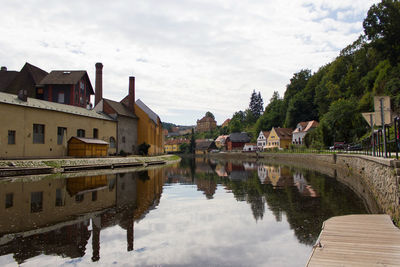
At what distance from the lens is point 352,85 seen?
228 feet

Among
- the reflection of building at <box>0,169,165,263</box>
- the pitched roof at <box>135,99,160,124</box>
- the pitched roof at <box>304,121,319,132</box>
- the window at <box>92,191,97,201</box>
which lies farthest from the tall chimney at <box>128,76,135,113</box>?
the pitched roof at <box>304,121,319,132</box>

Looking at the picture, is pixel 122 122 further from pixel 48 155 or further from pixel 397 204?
pixel 397 204

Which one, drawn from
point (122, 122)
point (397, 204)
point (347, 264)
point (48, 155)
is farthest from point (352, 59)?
point (347, 264)

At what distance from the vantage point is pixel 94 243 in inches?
304

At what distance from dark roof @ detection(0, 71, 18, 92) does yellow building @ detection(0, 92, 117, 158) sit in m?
20.9

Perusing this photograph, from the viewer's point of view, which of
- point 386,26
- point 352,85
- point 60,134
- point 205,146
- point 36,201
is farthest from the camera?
point 205,146

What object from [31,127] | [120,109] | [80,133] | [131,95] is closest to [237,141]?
[131,95]

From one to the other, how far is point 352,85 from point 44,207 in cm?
7201

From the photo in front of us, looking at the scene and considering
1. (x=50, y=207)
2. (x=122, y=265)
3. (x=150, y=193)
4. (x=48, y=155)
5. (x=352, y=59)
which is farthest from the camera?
(x=352, y=59)

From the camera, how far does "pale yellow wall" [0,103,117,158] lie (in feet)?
93.7

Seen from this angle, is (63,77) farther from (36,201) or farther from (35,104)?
(36,201)

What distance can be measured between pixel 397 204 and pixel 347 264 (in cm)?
504

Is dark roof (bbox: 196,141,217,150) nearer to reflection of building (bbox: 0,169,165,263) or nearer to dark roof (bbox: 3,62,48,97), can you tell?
dark roof (bbox: 3,62,48,97)

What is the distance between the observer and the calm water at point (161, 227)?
6.82 metres
